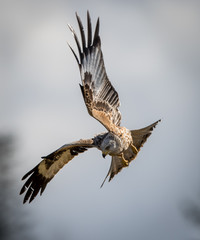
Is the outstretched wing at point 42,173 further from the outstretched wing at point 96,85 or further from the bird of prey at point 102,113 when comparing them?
the outstretched wing at point 96,85

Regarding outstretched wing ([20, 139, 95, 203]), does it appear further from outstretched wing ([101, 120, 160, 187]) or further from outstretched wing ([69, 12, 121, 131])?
outstretched wing ([69, 12, 121, 131])

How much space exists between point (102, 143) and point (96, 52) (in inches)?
61.7

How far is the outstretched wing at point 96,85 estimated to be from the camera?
1254cm

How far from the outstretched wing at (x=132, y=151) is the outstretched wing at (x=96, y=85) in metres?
0.36

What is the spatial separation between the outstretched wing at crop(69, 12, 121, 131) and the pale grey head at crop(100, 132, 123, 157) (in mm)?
174

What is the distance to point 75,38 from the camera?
12875 millimetres

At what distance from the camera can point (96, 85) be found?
12789 mm

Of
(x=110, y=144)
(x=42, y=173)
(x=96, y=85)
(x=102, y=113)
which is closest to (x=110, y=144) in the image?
(x=110, y=144)

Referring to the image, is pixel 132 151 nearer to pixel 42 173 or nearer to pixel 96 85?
pixel 96 85

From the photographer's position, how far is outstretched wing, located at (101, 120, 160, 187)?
12766 millimetres

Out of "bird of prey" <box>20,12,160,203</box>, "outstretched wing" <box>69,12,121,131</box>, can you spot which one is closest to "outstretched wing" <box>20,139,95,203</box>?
"bird of prey" <box>20,12,160,203</box>

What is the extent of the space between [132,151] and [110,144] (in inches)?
31.1

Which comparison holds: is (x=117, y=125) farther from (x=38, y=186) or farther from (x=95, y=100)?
(x=38, y=186)

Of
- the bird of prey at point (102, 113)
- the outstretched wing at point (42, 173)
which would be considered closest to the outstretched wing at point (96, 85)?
the bird of prey at point (102, 113)
